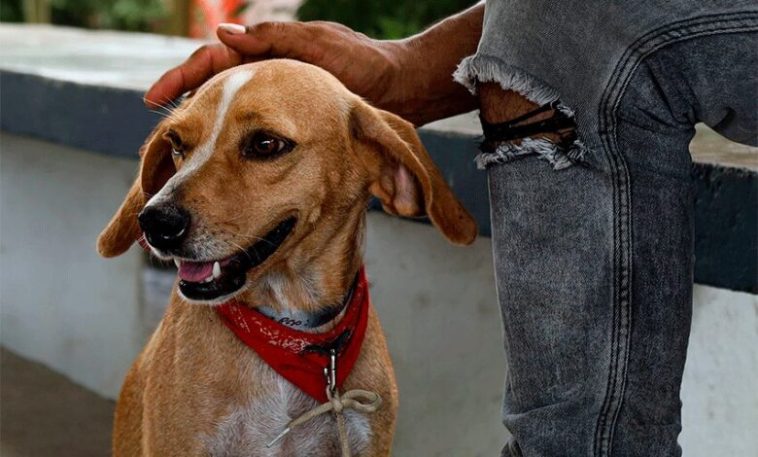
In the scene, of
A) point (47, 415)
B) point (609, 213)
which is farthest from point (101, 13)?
point (609, 213)

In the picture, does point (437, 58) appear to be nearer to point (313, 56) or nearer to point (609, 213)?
point (313, 56)

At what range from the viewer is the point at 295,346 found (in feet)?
7.93

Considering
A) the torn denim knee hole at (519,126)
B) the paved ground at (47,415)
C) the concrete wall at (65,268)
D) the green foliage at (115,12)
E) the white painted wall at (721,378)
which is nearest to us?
the torn denim knee hole at (519,126)

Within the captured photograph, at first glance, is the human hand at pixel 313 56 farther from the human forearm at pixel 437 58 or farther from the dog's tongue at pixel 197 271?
the dog's tongue at pixel 197 271

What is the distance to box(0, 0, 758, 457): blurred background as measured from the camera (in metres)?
2.70

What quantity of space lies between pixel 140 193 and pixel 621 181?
1162 millimetres

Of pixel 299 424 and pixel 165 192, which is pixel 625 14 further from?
pixel 299 424

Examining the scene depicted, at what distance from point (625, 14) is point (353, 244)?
931 millimetres

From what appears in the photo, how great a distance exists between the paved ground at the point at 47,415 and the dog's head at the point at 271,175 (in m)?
1.60

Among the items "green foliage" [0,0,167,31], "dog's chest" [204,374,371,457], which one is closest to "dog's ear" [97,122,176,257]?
"dog's chest" [204,374,371,457]

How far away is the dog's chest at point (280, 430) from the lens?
2389mm

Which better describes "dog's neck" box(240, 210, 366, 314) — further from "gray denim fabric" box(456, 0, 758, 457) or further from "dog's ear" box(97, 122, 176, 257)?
"gray denim fabric" box(456, 0, 758, 457)

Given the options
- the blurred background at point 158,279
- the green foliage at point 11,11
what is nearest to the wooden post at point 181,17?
the blurred background at point 158,279

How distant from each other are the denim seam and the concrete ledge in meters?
0.60
